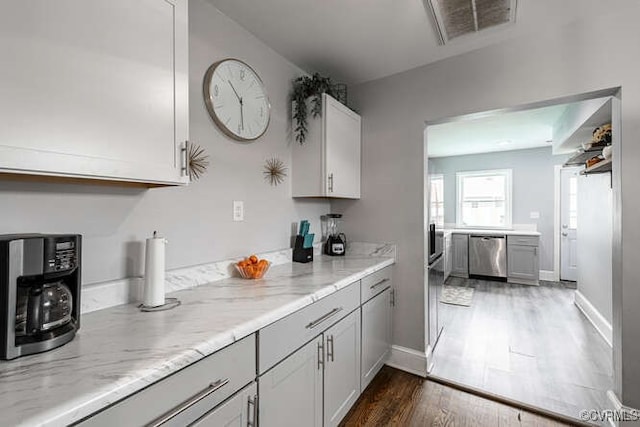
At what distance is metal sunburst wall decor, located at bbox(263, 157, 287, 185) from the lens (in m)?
2.03

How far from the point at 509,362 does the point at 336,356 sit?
5.86ft

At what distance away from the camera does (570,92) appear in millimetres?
1789

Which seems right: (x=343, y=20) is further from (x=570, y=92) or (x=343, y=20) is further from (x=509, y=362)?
(x=509, y=362)

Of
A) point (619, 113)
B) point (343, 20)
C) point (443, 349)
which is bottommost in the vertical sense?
point (443, 349)

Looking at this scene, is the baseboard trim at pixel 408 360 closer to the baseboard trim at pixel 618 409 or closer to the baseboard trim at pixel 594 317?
the baseboard trim at pixel 618 409

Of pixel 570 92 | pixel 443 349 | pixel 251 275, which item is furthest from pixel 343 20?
pixel 443 349

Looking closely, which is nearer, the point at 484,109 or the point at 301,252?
the point at 484,109

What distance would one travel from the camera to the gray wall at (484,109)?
161cm

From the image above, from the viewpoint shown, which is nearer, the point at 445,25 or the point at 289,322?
the point at 289,322

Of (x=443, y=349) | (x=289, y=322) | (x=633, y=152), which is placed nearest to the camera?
(x=289, y=322)

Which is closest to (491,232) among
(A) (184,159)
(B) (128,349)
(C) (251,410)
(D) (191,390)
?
(C) (251,410)

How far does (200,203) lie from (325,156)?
37.8 inches

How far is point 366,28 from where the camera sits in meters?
1.85

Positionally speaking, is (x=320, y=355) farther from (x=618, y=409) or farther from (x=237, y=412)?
(x=618, y=409)
